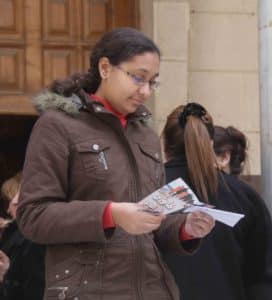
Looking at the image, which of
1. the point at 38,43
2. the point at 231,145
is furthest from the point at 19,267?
the point at 38,43

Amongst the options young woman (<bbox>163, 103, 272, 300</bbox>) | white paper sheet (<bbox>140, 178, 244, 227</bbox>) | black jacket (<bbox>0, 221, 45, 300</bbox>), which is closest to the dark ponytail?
young woman (<bbox>163, 103, 272, 300</bbox>)

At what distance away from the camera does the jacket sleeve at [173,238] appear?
3512 mm

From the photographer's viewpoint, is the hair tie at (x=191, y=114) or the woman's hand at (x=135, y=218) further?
the hair tie at (x=191, y=114)

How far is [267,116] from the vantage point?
19.7 feet

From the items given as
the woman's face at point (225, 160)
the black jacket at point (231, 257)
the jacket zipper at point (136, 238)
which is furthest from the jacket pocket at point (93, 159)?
the woman's face at point (225, 160)

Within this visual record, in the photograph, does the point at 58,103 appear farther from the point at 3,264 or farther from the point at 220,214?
the point at 3,264

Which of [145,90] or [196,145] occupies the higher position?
[145,90]

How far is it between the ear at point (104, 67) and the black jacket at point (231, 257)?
3.78 ft

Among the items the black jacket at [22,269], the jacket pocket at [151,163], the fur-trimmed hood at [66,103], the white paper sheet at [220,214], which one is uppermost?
the fur-trimmed hood at [66,103]

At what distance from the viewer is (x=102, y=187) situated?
334cm

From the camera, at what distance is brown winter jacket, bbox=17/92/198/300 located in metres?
3.22

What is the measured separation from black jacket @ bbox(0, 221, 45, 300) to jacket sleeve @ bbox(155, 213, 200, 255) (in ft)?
3.30

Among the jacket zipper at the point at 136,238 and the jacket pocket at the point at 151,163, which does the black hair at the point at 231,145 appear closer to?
the jacket pocket at the point at 151,163

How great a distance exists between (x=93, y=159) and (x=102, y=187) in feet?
0.34
